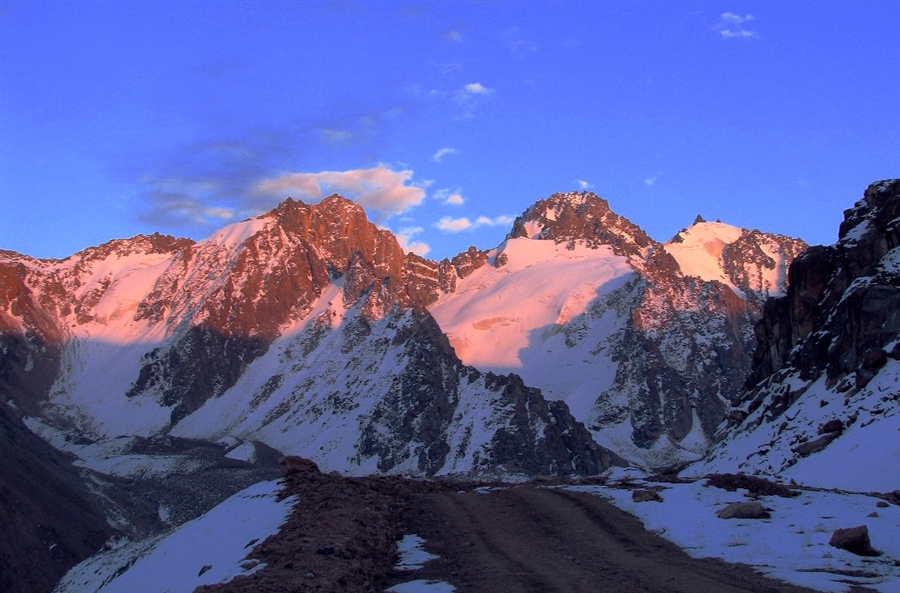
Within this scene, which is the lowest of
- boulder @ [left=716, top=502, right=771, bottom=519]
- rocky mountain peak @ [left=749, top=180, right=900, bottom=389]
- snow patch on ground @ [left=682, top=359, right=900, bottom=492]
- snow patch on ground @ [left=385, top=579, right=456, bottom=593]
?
snow patch on ground @ [left=385, top=579, right=456, bottom=593]

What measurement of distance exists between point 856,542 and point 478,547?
310 inches

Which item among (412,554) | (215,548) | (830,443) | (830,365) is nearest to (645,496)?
(412,554)

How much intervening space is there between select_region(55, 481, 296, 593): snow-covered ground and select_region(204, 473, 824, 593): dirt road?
2.26 feet

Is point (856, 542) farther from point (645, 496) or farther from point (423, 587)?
point (423, 587)

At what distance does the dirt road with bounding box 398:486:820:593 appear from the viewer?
21.4 m

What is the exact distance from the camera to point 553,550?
2480 centimetres

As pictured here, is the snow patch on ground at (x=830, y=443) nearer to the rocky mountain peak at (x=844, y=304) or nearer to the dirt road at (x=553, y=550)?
the rocky mountain peak at (x=844, y=304)

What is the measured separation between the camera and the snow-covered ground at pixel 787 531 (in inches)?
862

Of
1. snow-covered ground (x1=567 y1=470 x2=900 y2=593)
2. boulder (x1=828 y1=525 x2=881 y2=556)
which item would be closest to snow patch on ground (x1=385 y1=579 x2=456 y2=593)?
snow-covered ground (x1=567 y1=470 x2=900 y2=593)

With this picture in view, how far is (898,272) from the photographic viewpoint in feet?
209

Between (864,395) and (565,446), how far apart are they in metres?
141

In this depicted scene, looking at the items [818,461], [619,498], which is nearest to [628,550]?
[619,498]

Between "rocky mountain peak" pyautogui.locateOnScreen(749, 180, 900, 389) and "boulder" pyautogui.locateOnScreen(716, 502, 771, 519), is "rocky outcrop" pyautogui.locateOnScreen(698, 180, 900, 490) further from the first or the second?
"boulder" pyautogui.locateOnScreen(716, 502, 771, 519)

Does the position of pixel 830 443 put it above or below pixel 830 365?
below
